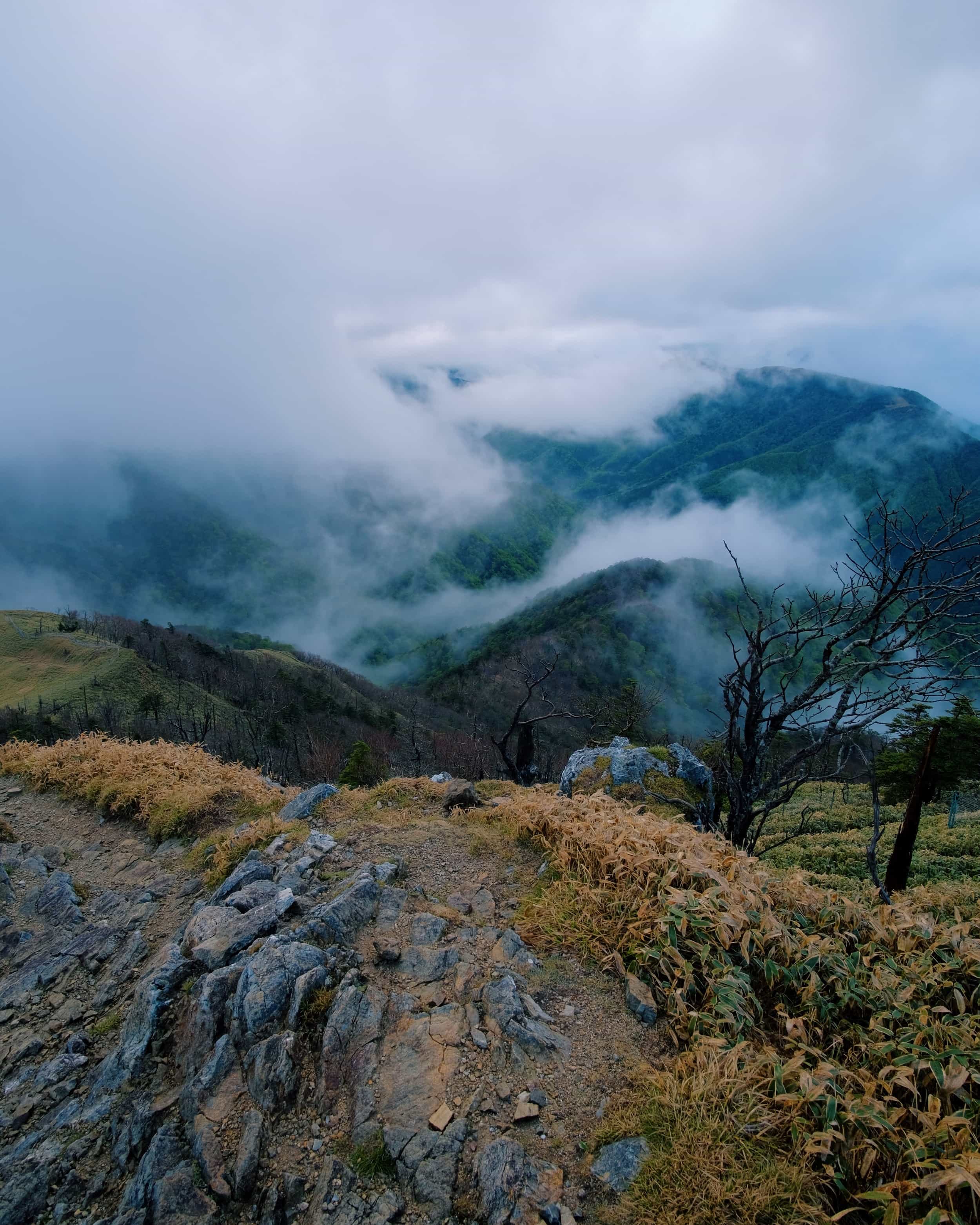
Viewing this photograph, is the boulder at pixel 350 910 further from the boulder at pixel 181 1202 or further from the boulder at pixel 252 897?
the boulder at pixel 181 1202

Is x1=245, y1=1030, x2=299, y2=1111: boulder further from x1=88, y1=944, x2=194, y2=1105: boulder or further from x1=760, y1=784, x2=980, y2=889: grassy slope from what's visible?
x1=760, y1=784, x2=980, y2=889: grassy slope

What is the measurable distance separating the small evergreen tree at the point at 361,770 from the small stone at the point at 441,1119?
79.8ft

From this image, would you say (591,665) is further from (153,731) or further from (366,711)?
(153,731)

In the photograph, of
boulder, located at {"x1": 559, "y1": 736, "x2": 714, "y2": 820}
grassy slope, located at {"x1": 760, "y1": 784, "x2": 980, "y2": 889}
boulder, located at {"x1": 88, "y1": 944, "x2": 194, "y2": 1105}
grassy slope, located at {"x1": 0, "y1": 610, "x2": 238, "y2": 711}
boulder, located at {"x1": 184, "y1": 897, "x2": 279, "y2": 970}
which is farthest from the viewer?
grassy slope, located at {"x1": 0, "y1": 610, "x2": 238, "y2": 711}

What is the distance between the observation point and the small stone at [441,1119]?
14.6 ft

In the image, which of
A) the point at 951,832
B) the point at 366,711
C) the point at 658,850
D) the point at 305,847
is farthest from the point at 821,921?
the point at 366,711

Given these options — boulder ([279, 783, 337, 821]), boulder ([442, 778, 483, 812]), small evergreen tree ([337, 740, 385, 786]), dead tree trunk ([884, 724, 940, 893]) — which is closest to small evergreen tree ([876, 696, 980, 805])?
small evergreen tree ([337, 740, 385, 786])

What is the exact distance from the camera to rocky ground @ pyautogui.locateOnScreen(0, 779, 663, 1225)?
425 centimetres

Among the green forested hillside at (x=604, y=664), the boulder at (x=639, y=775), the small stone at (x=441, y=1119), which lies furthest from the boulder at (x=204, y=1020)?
the green forested hillside at (x=604, y=664)

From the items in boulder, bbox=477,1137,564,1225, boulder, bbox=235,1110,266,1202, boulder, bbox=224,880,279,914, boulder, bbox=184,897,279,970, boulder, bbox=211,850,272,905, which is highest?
boulder, bbox=211,850,272,905

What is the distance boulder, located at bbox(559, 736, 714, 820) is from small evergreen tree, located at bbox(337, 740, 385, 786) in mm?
18832

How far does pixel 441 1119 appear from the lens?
14.7ft

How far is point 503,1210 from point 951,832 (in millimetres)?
19814

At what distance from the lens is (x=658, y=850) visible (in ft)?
22.8
